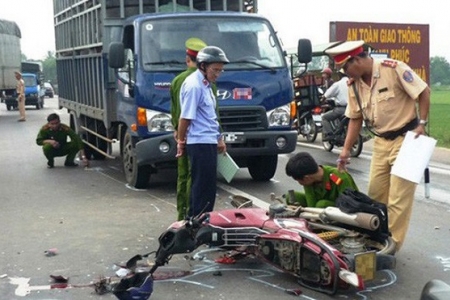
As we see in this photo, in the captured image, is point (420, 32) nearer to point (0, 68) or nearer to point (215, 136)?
point (215, 136)

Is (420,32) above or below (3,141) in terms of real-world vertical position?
above

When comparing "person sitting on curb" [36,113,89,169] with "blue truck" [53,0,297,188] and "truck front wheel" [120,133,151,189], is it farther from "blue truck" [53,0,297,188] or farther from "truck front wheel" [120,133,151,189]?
"truck front wheel" [120,133,151,189]

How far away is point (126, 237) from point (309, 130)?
10724 mm

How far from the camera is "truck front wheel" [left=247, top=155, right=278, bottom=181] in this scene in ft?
36.2

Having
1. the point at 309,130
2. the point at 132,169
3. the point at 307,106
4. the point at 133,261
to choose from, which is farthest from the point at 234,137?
the point at 307,106

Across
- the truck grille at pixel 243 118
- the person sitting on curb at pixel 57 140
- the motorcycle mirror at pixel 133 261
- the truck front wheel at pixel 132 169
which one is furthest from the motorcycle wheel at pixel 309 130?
the motorcycle mirror at pixel 133 261

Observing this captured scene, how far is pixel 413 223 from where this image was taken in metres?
8.16

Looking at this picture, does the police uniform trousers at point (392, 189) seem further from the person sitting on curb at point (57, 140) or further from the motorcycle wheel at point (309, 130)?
the motorcycle wheel at point (309, 130)

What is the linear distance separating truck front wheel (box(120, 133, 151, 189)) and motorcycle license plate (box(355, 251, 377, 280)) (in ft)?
17.7

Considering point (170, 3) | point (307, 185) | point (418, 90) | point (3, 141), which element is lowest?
point (3, 141)

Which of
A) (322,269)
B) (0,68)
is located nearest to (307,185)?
(322,269)

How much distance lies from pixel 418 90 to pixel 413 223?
2.47 metres

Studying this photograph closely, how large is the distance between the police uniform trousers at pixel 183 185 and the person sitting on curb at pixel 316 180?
122 cm

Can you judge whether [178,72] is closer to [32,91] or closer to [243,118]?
[243,118]
